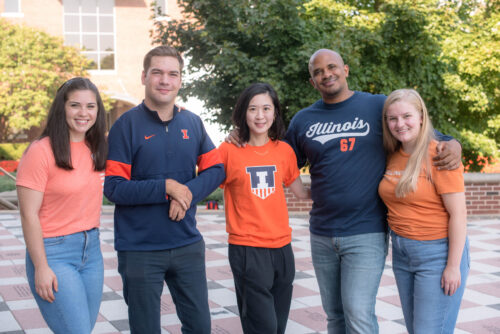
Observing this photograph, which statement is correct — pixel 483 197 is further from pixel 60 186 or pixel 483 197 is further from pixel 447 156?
pixel 60 186

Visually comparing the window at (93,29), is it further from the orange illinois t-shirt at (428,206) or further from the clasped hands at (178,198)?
the orange illinois t-shirt at (428,206)

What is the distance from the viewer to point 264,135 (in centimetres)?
316

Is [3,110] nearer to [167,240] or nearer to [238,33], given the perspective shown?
[238,33]

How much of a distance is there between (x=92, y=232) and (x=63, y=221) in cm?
A: 17

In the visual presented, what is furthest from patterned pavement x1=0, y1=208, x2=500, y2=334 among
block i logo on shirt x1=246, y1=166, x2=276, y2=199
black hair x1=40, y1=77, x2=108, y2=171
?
black hair x1=40, y1=77, x2=108, y2=171

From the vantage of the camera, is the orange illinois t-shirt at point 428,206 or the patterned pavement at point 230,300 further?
the patterned pavement at point 230,300

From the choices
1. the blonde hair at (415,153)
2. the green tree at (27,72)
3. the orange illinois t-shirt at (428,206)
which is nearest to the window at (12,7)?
the green tree at (27,72)

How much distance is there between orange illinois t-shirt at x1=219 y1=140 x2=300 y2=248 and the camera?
298cm

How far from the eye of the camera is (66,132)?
2.61m

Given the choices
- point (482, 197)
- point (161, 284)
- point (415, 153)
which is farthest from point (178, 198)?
point (482, 197)

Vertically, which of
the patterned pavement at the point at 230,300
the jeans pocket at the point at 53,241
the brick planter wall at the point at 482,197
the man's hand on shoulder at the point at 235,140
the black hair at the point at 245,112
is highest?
the black hair at the point at 245,112

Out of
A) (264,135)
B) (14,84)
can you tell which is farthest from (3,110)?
(264,135)

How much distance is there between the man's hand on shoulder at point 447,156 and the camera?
2.61m

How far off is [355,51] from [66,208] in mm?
8294
